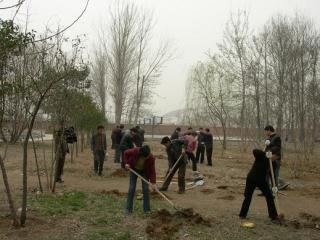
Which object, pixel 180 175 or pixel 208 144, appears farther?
pixel 208 144

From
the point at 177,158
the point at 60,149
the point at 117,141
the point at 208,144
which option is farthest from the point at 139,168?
the point at 208,144

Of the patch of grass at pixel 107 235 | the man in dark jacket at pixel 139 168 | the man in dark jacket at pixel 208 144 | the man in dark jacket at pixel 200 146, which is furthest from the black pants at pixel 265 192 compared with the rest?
the man in dark jacket at pixel 200 146

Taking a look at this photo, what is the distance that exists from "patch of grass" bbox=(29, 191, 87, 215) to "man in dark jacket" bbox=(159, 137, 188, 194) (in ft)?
7.27

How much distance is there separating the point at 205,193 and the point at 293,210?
102 inches

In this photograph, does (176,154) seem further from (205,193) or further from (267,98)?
(267,98)

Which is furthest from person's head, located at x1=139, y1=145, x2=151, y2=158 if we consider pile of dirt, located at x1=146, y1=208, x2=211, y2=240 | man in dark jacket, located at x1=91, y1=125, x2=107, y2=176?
man in dark jacket, located at x1=91, y1=125, x2=107, y2=176

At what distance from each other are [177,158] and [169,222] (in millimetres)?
4236

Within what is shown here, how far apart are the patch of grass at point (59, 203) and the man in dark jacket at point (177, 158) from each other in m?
2.22

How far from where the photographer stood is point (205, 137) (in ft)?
66.7

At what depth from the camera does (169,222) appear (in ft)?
26.4

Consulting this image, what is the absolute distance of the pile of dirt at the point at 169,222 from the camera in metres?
7.31

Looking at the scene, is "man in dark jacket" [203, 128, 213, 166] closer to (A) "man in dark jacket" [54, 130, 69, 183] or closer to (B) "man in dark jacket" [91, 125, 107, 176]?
(B) "man in dark jacket" [91, 125, 107, 176]

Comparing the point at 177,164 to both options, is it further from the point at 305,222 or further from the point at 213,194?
the point at 305,222

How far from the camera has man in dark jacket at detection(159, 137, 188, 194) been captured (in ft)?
38.8
